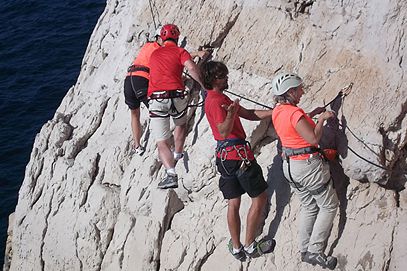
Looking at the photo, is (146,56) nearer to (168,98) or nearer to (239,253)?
(168,98)

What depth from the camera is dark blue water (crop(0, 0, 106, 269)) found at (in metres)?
19.6

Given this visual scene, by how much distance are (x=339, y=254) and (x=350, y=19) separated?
128 inches

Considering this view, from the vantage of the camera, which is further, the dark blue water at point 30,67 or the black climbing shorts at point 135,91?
the dark blue water at point 30,67

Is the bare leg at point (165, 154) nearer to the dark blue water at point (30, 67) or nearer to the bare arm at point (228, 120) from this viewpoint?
the bare arm at point (228, 120)

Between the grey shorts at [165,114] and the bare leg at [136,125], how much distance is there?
0.61 m

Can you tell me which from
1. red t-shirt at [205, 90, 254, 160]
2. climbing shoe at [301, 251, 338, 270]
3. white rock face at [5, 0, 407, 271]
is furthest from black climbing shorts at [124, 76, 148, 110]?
climbing shoe at [301, 251, 338, 270]

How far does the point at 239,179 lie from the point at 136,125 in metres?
2.76

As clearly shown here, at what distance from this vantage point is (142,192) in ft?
38.2

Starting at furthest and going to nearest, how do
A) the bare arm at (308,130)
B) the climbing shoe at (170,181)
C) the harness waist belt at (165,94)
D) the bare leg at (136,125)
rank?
the bare leg at (136,125), the climbing shoe at (170,181), the harness waist belt at (165,94), the bare arm at (308,130)

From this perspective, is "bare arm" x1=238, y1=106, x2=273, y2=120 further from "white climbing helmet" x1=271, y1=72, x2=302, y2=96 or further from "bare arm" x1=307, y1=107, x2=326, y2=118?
"white climbing helmet" x1=271, y1=72, x2=302, y2=96

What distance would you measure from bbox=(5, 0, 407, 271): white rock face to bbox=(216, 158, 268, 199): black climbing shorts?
749 millimetres

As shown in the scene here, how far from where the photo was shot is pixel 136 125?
11.6 m

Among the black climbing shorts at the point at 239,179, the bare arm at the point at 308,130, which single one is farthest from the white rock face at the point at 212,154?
the bare arm at the point at 308,130

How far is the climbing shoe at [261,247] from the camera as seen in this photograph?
10.0 meters
